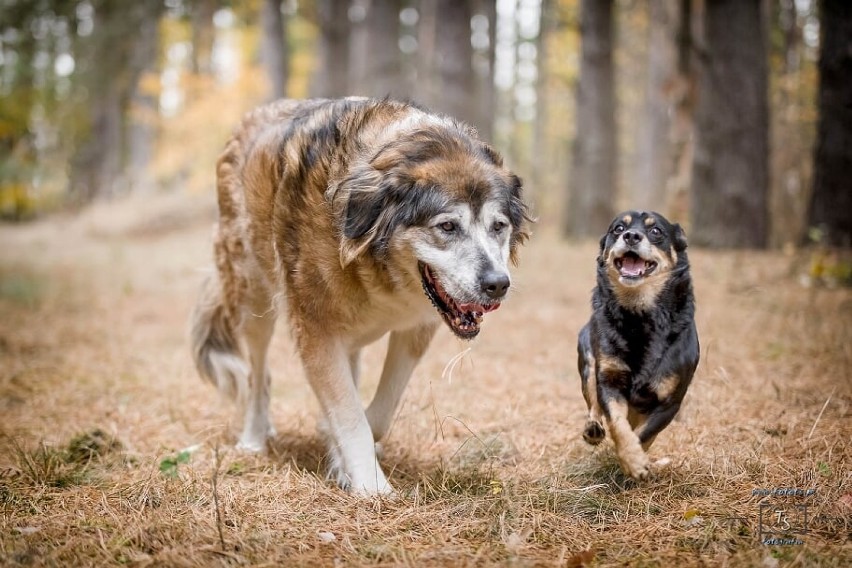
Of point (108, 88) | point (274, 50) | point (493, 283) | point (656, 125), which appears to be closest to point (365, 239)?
point (493, 283)

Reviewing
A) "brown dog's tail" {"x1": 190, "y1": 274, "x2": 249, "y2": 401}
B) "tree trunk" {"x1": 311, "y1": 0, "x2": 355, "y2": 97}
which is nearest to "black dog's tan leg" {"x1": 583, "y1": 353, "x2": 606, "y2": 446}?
"brown dog's tail" {"x1": 190, "y1": 274, "x2": 249, "y2": 401}

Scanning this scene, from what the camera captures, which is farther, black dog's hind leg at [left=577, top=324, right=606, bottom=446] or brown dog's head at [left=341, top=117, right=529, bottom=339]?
black dog's hind leg at [left=577, top=324, right=606, bottom=446]

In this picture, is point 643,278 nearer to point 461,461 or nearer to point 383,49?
point 461,461

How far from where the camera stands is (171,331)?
8086 mm

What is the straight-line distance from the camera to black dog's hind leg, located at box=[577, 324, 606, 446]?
11.3 ft

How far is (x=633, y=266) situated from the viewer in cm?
354

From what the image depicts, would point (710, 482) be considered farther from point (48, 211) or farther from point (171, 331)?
point (48, 211)

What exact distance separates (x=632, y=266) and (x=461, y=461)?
127 cm

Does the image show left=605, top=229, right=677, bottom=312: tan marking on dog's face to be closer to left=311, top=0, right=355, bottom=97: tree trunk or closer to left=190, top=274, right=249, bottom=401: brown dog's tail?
left=190, top=274, right=249, bottom=401: brown dog's tail

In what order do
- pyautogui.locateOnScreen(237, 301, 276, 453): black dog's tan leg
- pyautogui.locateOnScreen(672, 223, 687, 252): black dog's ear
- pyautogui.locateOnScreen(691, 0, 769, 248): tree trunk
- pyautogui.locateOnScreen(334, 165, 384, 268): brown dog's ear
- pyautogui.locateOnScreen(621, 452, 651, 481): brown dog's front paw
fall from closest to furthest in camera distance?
pyautogui.locateOnScreen(621, 452, 651, 481): brown dog's front paw < pyautogui.locateOnScreen(334, 165, 384, 268): brown dog's ear < pyautogui.locateOnScreen(672, 223, 687, 252): black dog's ear < pyautogui.locateOnScreen(237, 301, 276, 453): black dog's tan leg < pyautogui.locateOnScreen(691, 0, 769, 248): tree trunk

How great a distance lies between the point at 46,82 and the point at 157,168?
17.4ft

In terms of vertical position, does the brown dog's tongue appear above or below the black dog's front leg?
above

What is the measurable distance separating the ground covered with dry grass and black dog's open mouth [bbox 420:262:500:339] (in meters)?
0.62

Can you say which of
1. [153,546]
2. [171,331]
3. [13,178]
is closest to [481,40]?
[13,178]
